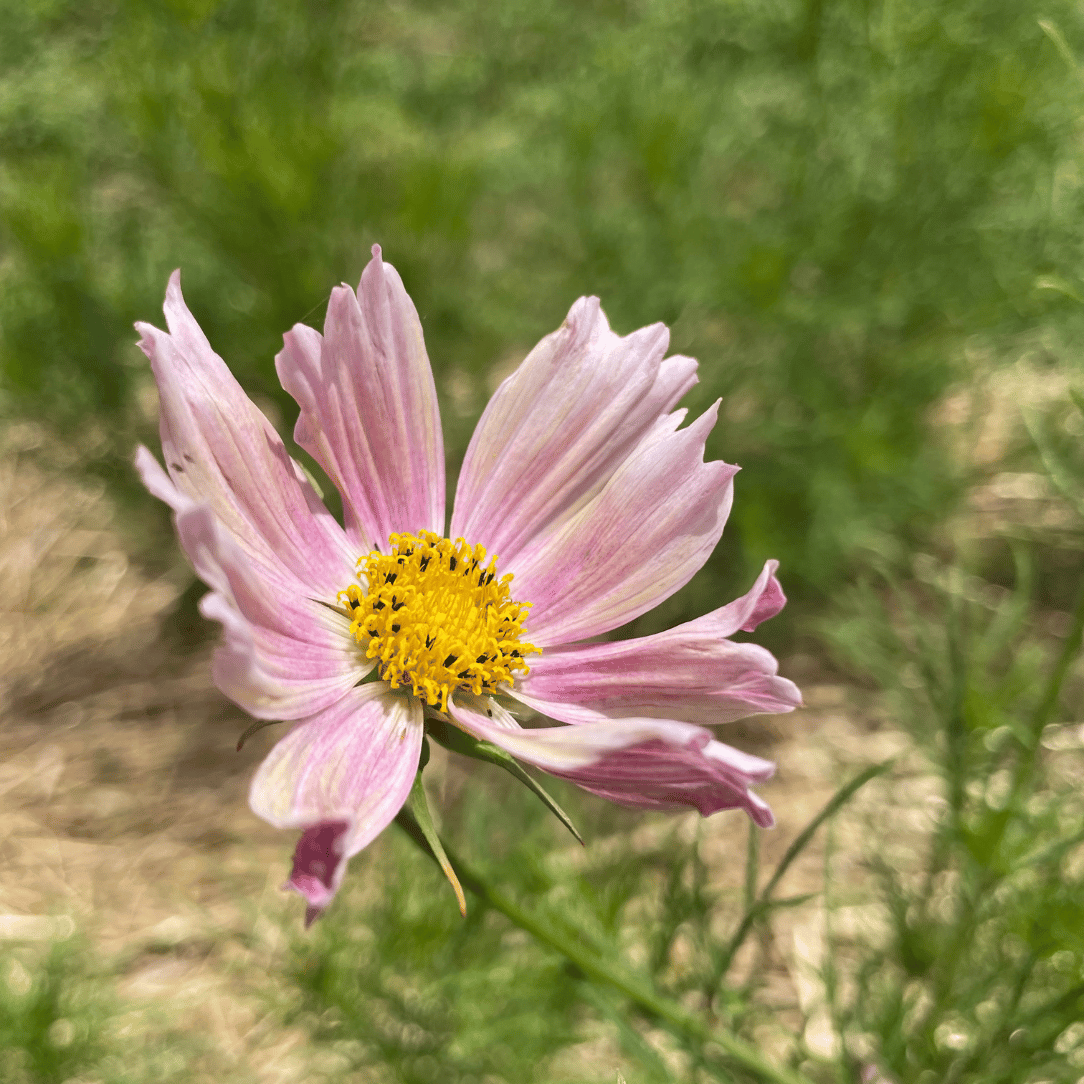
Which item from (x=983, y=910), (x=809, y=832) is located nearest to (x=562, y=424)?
(x=809, y=832)

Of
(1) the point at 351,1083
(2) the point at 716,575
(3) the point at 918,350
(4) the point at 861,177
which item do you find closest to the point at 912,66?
(4) the point at 861,177

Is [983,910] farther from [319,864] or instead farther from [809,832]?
[319,864]

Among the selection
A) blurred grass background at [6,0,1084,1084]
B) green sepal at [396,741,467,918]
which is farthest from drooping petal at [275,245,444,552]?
blurred grass background at [6,0,1084,1084]

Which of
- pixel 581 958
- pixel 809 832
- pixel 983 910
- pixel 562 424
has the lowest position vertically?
pixel 983 910

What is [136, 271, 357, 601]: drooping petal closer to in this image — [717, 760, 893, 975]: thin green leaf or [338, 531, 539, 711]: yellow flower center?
[338, 531, 539, 711]: yellow flower center

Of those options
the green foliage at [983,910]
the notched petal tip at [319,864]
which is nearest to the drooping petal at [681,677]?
the notched petal tip at [319,864]

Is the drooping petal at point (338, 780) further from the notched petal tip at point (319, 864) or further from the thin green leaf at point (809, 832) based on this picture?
the thin green leaf at point (809, 832)
